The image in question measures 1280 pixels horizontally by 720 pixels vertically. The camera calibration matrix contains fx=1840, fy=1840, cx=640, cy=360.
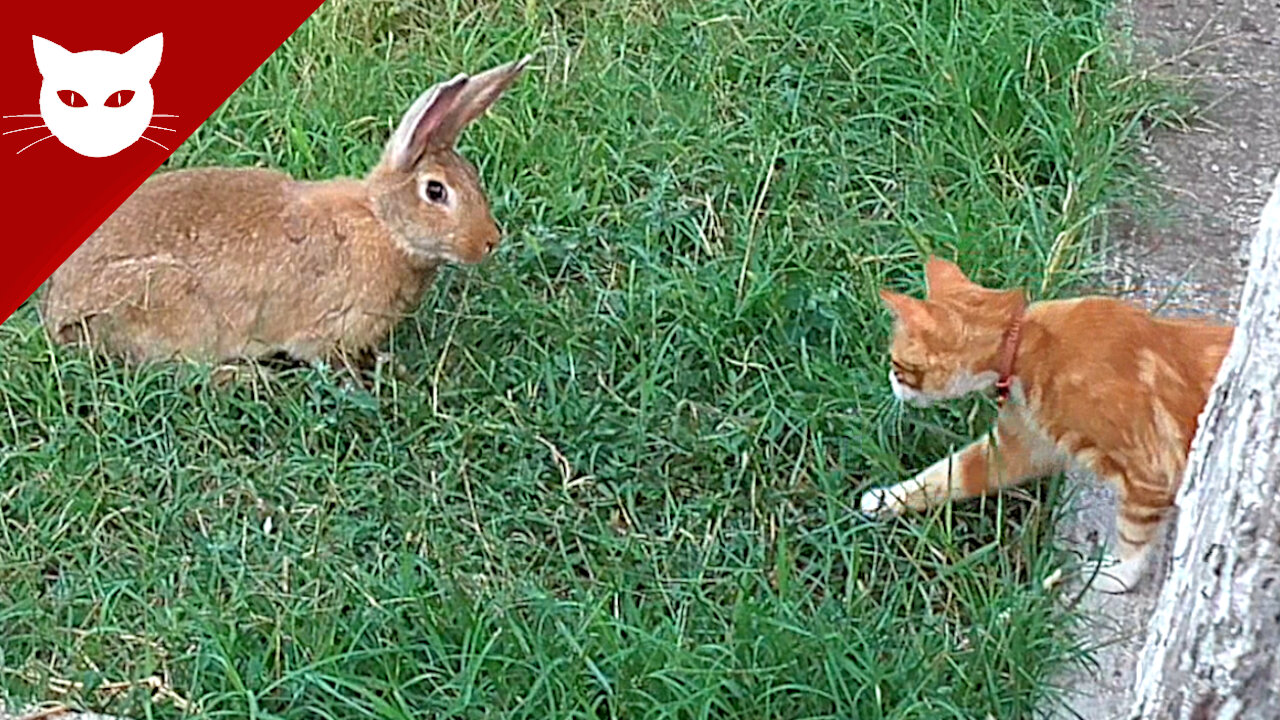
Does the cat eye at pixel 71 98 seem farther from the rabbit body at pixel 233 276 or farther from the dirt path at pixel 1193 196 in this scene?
the dirt path at pixel 1193 196

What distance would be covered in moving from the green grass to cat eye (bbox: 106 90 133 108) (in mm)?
245

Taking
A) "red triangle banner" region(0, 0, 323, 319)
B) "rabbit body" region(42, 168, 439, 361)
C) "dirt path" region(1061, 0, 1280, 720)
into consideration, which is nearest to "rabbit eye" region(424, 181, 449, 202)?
"rabbit body" region(42, 168, 439, 361)

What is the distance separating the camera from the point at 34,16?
4871 millimetres

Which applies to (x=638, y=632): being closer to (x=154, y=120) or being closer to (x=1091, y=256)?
(x=1091, y=256)

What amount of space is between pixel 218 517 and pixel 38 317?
2.75ft

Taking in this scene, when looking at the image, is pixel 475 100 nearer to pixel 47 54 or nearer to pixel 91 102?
pixel 91 102

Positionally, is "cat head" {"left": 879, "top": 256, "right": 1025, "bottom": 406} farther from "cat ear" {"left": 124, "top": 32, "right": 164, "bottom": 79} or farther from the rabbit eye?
"cat ear" {"left": 124, "top": 32, "right": 164, "bottom": 79}

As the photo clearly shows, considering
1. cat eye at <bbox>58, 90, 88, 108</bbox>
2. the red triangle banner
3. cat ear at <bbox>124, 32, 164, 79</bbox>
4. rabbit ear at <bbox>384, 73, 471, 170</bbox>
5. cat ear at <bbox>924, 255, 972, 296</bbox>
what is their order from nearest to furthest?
cat ear at <bbox>924, 255, 972, 296</bbox>, rabbit ear at <bbox>384, 73, 471, 170</bbox>, the red triangle banner, cat eye at <bbox>58, 90, 88, 108</bbox>, cat ear at <bbox>124, 32, 164, 79</bbox>

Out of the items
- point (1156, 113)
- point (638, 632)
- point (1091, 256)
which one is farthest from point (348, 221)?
point (1156, 113)

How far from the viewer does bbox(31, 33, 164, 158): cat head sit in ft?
14.9

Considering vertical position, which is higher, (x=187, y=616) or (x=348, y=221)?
(x=348, y=221)

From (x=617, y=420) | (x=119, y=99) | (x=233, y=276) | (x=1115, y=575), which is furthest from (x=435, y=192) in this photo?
(x=1115, y=575)

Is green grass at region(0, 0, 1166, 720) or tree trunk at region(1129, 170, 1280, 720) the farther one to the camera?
green grass at region(0, 0, 1166, 720)

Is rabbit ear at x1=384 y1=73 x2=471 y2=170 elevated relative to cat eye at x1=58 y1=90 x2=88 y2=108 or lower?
elevated
